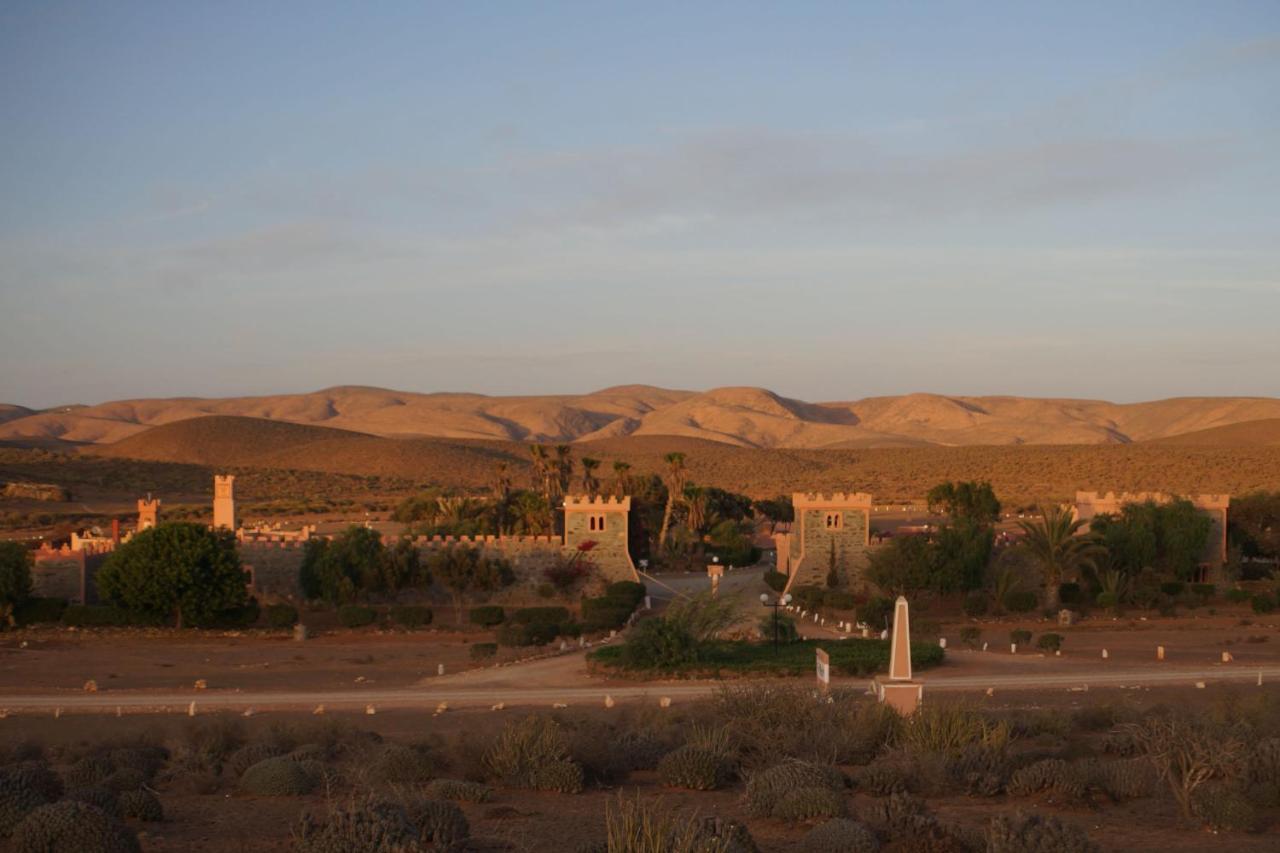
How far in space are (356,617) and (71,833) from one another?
85.4 feet

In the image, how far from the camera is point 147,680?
2906 cm

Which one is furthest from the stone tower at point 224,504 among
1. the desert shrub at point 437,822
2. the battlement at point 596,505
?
the desert shrub at point 437,822

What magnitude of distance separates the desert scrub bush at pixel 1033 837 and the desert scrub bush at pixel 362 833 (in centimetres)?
466

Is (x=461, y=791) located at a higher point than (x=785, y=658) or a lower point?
higher

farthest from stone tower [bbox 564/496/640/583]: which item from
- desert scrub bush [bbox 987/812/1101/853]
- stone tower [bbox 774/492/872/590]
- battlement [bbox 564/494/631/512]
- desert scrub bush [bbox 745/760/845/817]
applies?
desert scrub bush [bbox 987/812/1101/853]

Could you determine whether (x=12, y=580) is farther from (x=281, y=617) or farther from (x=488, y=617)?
(x=488, y=617)

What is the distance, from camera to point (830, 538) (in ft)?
137

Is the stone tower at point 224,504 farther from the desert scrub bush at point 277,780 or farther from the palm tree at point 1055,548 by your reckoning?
the desert scrub bush at point 277,780

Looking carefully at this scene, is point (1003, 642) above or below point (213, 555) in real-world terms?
below

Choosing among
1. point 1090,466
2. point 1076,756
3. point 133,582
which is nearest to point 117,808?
point 1076,756

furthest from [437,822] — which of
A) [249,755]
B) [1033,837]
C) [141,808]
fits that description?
[249,755]

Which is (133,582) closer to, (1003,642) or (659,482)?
(1003,642)

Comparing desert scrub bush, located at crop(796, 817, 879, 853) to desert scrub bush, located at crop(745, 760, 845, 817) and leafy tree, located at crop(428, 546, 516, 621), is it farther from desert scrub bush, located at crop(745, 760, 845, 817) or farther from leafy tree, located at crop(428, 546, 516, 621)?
leafy tree, located at crop(428, 546, 516, 621)

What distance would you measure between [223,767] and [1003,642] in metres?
23.3
